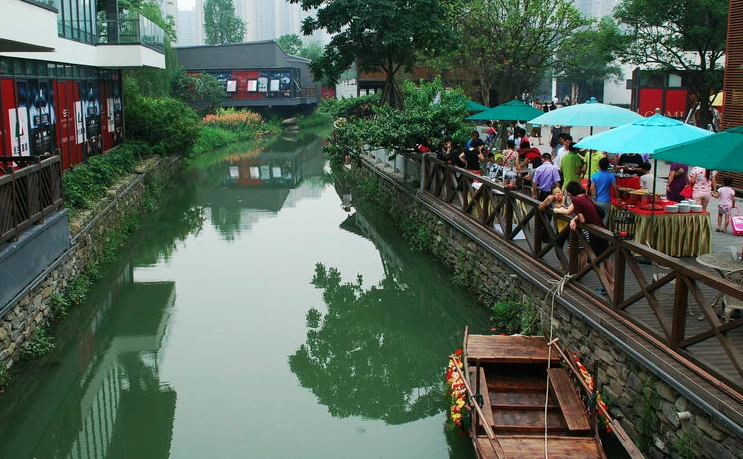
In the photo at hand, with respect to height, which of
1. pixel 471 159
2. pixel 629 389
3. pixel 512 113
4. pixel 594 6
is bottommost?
pixel 629 389

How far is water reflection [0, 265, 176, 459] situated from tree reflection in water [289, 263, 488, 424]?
6.75 feet

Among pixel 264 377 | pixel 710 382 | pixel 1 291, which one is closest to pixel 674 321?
pixel 710 382

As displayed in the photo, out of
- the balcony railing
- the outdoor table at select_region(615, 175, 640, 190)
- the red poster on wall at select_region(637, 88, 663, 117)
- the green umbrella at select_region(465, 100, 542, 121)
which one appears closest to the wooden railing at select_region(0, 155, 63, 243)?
the outdoor table at select_region(615, 175, 640, 190)

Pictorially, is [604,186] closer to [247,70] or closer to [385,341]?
[385,341]

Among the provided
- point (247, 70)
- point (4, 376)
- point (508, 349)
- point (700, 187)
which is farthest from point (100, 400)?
point (247, 70)

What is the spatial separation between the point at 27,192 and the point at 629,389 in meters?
8.06

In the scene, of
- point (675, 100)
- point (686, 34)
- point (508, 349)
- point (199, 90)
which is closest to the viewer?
point (508, 349)

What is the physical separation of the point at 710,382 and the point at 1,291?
770 centimetres

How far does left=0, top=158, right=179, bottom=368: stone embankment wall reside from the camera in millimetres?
9953

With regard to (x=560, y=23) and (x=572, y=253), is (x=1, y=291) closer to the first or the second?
(x=572, y=253)

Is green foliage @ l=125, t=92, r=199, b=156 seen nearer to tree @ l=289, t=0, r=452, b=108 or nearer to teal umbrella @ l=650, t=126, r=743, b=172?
tree @ l=289, t=0, r=452, b=108

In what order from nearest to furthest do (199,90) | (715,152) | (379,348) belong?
(715,152) → (379,348) → (199,90)

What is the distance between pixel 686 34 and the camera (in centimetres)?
2841

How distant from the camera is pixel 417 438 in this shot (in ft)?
28.8
